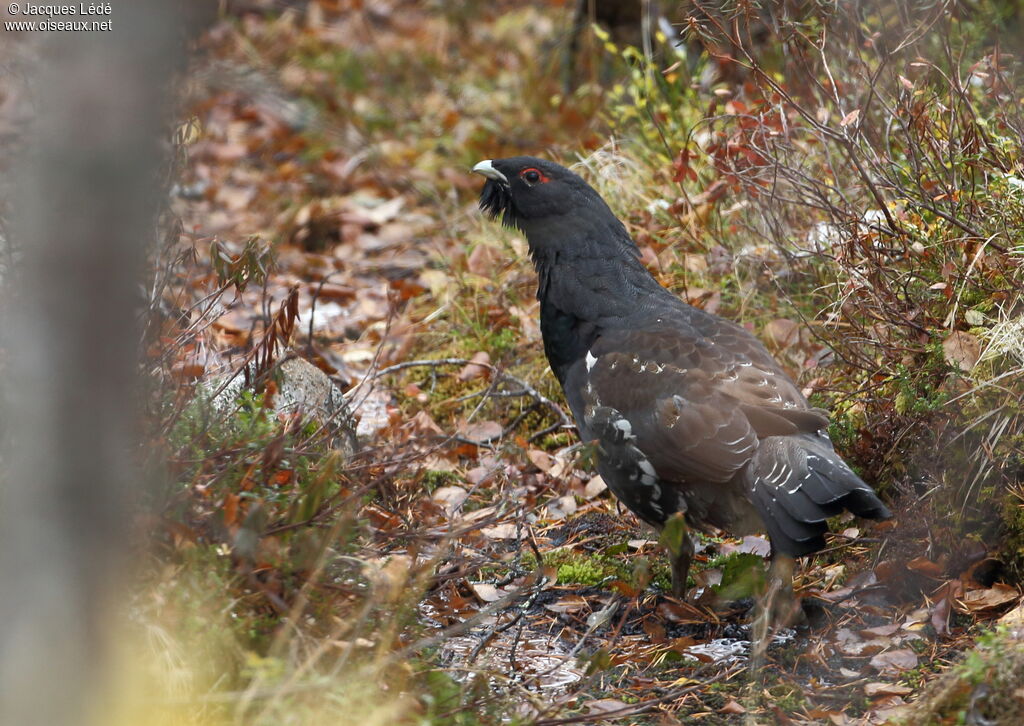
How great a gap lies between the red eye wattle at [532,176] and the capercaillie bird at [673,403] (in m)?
0.03

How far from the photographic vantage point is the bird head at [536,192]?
540cm

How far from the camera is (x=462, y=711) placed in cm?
336

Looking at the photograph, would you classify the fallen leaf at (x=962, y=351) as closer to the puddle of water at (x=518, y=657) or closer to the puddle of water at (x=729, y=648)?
the puddle of water at (x=729, y=648)

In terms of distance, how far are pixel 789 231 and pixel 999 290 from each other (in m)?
1.70

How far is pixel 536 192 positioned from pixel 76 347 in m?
3.42

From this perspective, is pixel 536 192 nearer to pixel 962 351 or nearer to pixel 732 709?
pixel 962 351

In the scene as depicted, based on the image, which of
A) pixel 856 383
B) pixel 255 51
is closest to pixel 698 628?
pixel 856 383

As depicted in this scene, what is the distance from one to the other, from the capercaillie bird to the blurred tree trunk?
2.30 meters

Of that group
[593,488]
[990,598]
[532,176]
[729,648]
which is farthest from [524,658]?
[532,176]

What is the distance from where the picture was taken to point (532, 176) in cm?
546

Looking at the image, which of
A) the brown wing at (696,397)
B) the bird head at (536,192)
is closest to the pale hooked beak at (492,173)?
the bird head at (536,192)

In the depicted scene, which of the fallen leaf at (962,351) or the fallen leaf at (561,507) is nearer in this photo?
the fallen leaf at (962,351)

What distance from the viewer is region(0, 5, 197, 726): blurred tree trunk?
221 centimetres

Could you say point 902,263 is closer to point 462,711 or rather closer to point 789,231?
point 789,231
